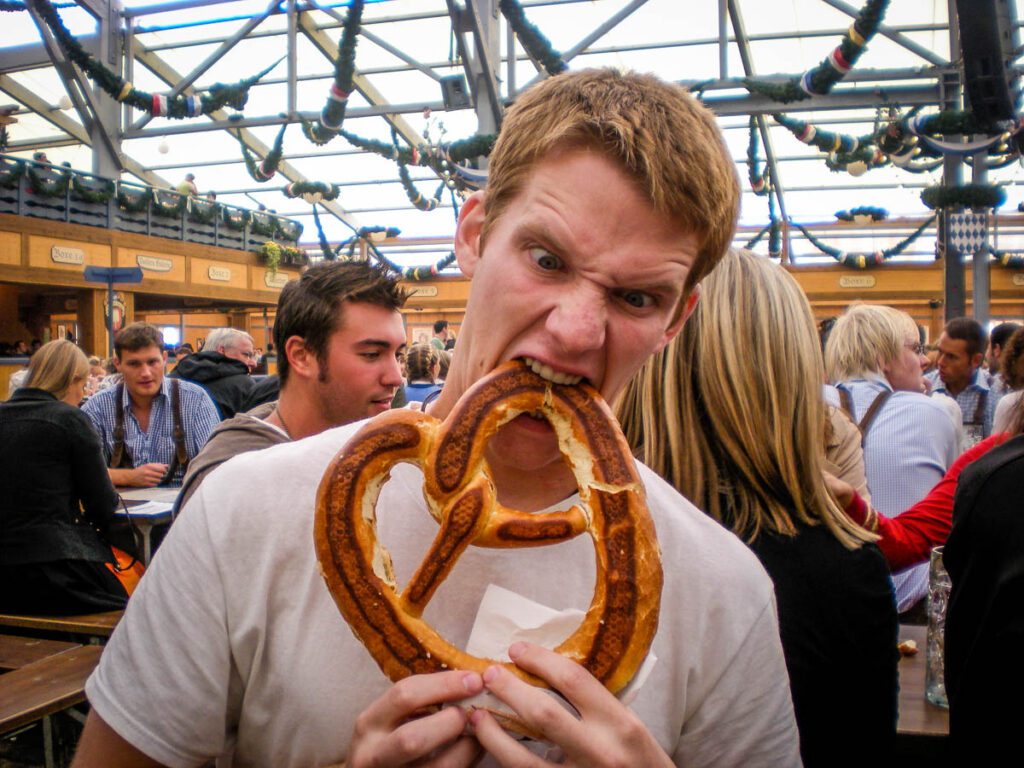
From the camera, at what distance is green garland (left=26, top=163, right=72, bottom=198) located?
13812 millimetres

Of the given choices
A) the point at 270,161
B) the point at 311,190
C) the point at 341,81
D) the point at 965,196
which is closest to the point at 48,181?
the point at 270,161

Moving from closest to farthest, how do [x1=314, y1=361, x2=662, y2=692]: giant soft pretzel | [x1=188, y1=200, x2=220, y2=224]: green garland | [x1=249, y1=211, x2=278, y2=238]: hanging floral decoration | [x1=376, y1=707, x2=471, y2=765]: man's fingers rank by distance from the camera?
[x1=376, y1=707, x2=471, y2=765]: man's fingers → [x1=314, y1=361, x2=662, y2=692]: giant soft pretzel → [x1=188, y1=200, x2=220, y2=224]: green garland → [x1=249, y1=211, x2=278, y2=238]: hanging floral decoration

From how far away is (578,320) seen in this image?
0.92 m

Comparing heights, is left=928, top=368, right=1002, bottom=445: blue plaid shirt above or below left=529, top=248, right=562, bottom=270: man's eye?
below

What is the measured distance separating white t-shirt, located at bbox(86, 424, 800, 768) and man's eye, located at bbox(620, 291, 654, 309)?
312mm

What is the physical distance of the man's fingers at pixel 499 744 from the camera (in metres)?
0.74

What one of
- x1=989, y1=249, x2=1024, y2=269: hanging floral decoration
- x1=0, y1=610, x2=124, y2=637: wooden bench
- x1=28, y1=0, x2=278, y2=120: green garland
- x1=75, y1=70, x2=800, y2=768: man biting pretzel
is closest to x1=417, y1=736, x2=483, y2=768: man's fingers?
x1=75, y1=70, x2=800, y2=768: man biting pretzel

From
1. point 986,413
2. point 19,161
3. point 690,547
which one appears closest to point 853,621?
point 690,547

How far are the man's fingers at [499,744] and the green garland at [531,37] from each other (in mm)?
8989

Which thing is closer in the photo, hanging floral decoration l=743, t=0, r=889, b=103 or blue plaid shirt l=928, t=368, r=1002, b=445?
blue plaid shirt l=928, t=368, r=1002, b=445

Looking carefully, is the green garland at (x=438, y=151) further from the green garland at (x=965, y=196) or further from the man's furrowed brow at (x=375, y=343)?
the man's furrowed brow at (x=375, y=343)

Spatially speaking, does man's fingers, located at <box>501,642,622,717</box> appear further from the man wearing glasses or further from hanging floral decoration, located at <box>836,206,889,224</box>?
hanging floral decoration, located at <box>836,206,889,224</box>

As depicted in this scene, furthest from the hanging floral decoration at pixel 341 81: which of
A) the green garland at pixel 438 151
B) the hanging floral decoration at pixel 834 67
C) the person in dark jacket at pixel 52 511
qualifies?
the person in dark jacket at pixel 52 511

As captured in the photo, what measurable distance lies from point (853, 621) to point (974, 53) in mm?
6835
